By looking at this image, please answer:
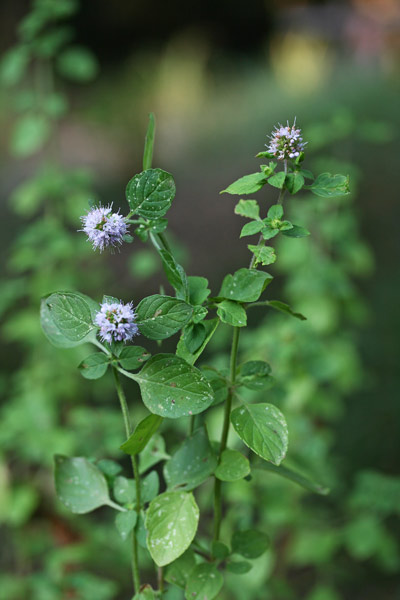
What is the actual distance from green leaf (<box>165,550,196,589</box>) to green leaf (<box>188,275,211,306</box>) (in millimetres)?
200

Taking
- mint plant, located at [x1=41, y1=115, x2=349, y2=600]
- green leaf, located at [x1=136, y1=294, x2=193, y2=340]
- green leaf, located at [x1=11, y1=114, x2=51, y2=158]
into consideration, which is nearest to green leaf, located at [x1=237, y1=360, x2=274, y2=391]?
mint plant, located at [x1=41, y1=115, x2=349, y2=600]

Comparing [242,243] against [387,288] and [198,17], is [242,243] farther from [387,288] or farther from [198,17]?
[198,17]

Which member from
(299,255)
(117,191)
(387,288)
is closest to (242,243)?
(387,288)

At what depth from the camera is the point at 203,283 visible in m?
0.43

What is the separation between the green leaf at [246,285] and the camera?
401 millimetres

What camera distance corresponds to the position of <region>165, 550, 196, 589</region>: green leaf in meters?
0.47

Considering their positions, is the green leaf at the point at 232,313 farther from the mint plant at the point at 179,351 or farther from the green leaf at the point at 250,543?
the green leaf at the point at 250,543

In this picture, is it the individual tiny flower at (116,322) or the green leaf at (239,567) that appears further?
A: the green leaf at (239,567)

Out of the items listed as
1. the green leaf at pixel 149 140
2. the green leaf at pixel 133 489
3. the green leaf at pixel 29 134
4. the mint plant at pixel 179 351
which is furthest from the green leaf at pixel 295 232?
the green leaf at pixel 29 134

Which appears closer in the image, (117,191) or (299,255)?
(299,255)

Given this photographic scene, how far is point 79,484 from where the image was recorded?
49 centimetres

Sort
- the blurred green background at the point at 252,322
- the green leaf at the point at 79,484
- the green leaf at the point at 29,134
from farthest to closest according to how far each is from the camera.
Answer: the green leaf at the point at 29,134 < the blurred green background at the point at 252,322 < the green leaf at the point at 79,484

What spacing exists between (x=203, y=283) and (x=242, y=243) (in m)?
1.68

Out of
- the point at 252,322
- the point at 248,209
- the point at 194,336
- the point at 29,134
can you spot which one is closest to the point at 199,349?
the point at 194,336
